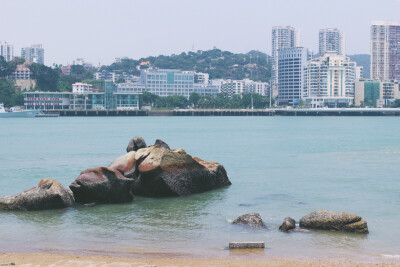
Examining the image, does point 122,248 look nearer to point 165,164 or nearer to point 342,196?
point 165,164

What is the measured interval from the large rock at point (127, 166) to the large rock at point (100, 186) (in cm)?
132

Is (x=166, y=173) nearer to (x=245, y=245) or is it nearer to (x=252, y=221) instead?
(x=252, y=221)

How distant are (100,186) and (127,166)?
84.5 inches

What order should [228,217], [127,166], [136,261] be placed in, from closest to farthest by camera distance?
[136,261] < [228,217] < [127,166]

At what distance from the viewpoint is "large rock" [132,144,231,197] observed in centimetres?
2142

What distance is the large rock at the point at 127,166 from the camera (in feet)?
72.0

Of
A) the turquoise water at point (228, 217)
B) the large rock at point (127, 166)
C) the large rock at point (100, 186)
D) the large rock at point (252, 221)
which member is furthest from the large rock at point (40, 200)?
the large rock at point (252, 221)

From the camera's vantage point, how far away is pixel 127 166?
22.1m

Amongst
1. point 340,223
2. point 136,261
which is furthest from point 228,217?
point 136,261

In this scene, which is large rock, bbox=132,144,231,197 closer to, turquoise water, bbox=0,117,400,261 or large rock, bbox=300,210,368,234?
turquoise water, bbox=0,117,400,261

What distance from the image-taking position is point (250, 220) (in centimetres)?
1688

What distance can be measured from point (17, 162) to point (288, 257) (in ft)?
94.1

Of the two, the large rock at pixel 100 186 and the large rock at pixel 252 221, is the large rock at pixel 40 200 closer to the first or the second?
the large rock at pixel 100 186

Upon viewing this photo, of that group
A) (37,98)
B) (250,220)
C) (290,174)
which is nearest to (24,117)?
(37,98)
